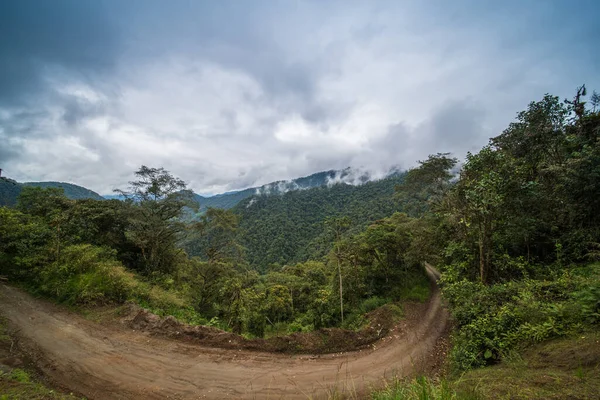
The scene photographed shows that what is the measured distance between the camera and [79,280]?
→ 441 inches

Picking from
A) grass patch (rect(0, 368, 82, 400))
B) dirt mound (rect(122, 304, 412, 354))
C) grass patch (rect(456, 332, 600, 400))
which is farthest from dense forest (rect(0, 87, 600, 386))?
grass patch (rect(0, 368, 82, 400))

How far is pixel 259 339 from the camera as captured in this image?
27.3 ft

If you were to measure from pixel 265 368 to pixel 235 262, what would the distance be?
16812 mm

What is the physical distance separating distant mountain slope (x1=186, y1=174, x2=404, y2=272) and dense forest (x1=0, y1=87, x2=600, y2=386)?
30771 millimetres

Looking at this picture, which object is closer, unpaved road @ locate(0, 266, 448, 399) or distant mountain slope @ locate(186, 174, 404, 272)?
unpaved road @ locate(0, 266, 448, 399)

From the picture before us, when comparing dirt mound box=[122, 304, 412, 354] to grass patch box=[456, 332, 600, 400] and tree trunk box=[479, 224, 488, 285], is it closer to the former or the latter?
grass patch box=[456, 332, 600, 400]

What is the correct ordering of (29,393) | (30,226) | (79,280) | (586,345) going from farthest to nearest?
(30,226) < (79,280) < (29,393) < (586,345)

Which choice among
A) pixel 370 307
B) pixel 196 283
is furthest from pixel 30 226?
pixel 370 307

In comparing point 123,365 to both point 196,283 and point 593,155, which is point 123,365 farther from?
point 593,155

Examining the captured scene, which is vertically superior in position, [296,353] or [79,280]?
[79,280]

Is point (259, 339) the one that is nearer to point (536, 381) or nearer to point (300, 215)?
point (536, 381)

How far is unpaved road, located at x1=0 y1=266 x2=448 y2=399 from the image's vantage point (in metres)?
6.02

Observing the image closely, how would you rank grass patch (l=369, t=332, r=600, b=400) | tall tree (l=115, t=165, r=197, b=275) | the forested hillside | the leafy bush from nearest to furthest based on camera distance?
grass patch (l=369, t=332, r=600, b=400), the leafy bush, tall tree (l=115, t=165, r=197, b=275), the forested hillside

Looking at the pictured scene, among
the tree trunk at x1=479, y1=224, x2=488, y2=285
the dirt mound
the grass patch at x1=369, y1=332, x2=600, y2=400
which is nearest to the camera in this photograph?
the grass patch at x1=369, y1=332, x2=600, y2=400
